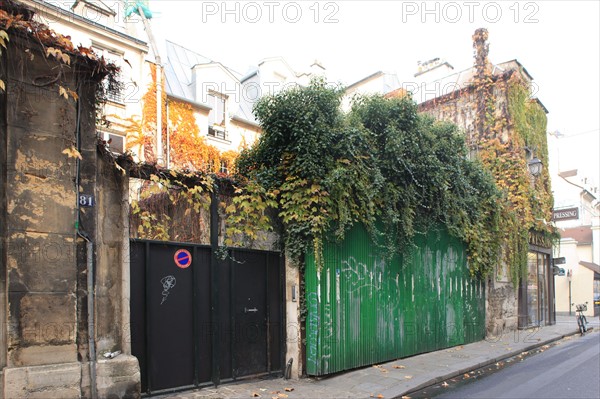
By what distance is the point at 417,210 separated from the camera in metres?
10.7

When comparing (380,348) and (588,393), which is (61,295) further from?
(588,393)

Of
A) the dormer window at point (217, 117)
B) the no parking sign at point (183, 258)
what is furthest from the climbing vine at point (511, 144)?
the no parking sign at point (183, 258)

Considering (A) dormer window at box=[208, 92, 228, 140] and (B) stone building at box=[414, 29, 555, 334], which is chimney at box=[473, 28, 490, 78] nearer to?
(B) stone building at box=[414, 29, 555, 334]

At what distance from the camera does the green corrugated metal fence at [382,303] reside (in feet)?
26.8

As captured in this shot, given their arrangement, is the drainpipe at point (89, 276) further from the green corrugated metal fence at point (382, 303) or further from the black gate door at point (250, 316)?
the green corrugated metal fence at point (382, 303)

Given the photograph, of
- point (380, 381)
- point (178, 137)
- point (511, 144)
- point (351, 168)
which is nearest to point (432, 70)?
point (511, 144)

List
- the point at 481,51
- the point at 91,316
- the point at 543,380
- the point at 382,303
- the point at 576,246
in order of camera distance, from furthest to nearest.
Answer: the point at 576,246
the point at 481,51
the point at 382,303
the point at 543,380
the point at 91,316

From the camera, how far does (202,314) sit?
23.4 ft

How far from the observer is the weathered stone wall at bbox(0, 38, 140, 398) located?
5062 mm

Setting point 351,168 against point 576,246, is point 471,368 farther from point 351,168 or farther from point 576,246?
point 576,246

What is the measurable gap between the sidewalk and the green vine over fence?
217 cm

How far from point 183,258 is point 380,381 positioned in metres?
4.09

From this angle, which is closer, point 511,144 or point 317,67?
point 511,144

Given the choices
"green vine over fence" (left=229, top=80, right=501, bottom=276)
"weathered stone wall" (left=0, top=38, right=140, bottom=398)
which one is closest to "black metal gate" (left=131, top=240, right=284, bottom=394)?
"weathered stone wall" (left=0, top=38, right=140, bottom=398)
